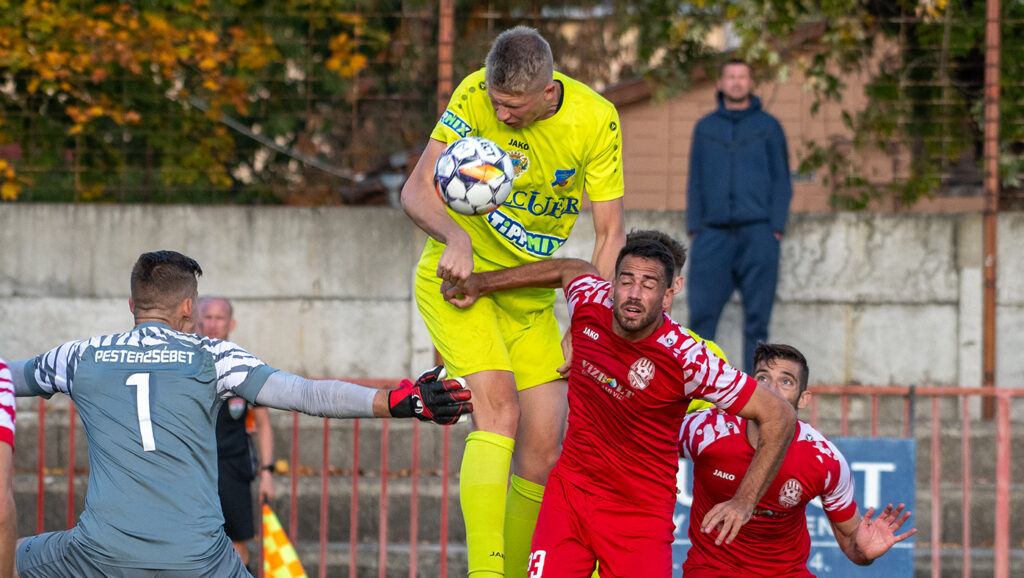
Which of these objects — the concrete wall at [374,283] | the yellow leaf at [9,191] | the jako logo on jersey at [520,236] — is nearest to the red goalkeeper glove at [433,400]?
the jako logo on jersey at [520,236]

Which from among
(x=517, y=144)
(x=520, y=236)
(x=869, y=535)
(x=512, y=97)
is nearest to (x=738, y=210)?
(x=869, y=535)

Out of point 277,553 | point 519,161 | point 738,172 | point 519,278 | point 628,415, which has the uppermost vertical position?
point 738,172

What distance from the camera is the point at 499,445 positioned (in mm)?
5195

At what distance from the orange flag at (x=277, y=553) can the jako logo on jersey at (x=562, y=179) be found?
10.8 feet

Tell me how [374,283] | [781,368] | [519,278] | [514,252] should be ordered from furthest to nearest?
[374,283], [781,368], [514,252], [519,278]

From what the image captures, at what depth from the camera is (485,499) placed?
17.0ft

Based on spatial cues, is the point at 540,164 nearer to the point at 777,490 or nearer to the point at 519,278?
the point at 519,278

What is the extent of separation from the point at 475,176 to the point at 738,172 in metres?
4.55

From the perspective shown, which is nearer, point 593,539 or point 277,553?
point 593,539

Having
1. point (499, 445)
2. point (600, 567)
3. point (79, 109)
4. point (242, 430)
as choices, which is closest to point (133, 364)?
point (499, 445)

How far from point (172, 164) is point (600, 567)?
6.16m

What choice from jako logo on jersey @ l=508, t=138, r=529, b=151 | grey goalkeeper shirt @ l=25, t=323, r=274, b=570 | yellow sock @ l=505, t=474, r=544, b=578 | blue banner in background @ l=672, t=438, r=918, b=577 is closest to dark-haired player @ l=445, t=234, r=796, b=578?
yellow sock @ l=505, t=474, r=544, b=578

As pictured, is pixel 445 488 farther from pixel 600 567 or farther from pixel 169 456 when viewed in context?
pixel 169 456

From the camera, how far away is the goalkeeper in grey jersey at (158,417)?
15.4 ft
